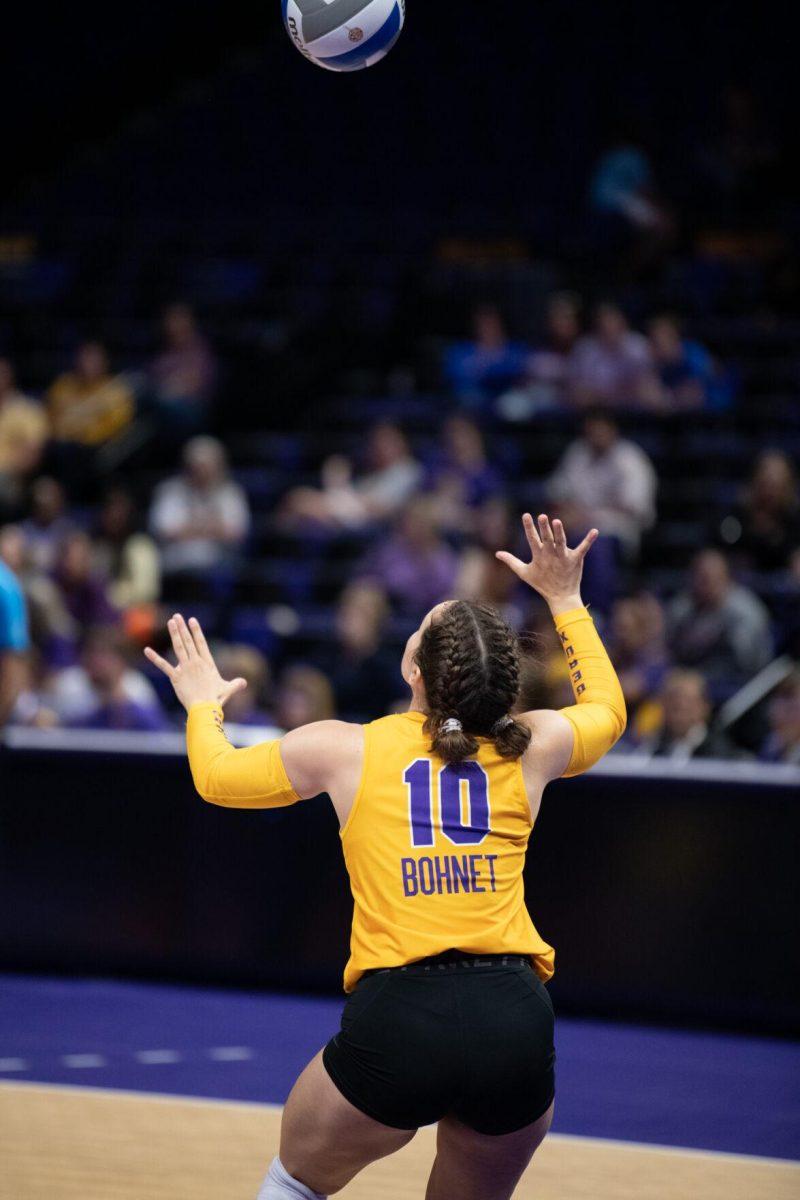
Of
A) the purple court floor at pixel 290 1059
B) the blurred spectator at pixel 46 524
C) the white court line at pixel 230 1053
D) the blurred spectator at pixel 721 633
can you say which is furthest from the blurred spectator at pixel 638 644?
the blurred spectator at pixel 46 524

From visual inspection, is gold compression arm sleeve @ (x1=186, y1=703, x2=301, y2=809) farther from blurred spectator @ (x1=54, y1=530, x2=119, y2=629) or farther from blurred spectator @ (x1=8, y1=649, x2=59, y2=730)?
blurred spectator @ (x1=54, y1=530, x2=119, y2=629)

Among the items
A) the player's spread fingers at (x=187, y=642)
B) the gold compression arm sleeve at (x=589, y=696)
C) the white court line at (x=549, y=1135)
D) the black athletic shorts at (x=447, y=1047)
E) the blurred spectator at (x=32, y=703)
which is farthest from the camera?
the blurred spectator at (x=32, y=703)

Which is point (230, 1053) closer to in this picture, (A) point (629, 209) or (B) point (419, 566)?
(B) point (419, 566)

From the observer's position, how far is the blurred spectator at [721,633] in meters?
8.95

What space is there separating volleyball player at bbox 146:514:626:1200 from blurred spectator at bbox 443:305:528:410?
8.36 metres

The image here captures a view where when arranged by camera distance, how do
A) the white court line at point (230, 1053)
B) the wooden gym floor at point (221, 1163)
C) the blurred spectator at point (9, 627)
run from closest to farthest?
the wooden gym floor at point (221, 1163) → the blurred spectator at point (9, 627) → the white court line at point (230, 1053)

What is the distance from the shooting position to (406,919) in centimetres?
331

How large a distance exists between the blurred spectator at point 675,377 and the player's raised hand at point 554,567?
7480 millimetres

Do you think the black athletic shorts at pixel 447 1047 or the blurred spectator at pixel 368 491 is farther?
the blurred spectator at pixel 368 491

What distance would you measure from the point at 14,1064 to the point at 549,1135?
2.05 metres

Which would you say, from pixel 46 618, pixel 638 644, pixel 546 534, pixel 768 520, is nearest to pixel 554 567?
pixel 546 534

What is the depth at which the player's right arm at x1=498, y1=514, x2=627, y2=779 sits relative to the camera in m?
3.52

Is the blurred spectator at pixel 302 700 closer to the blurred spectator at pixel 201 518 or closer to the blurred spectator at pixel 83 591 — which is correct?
the blurred spectator at pixel 83 591

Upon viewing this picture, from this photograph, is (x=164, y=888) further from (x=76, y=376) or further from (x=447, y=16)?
(x=447, y=16)
